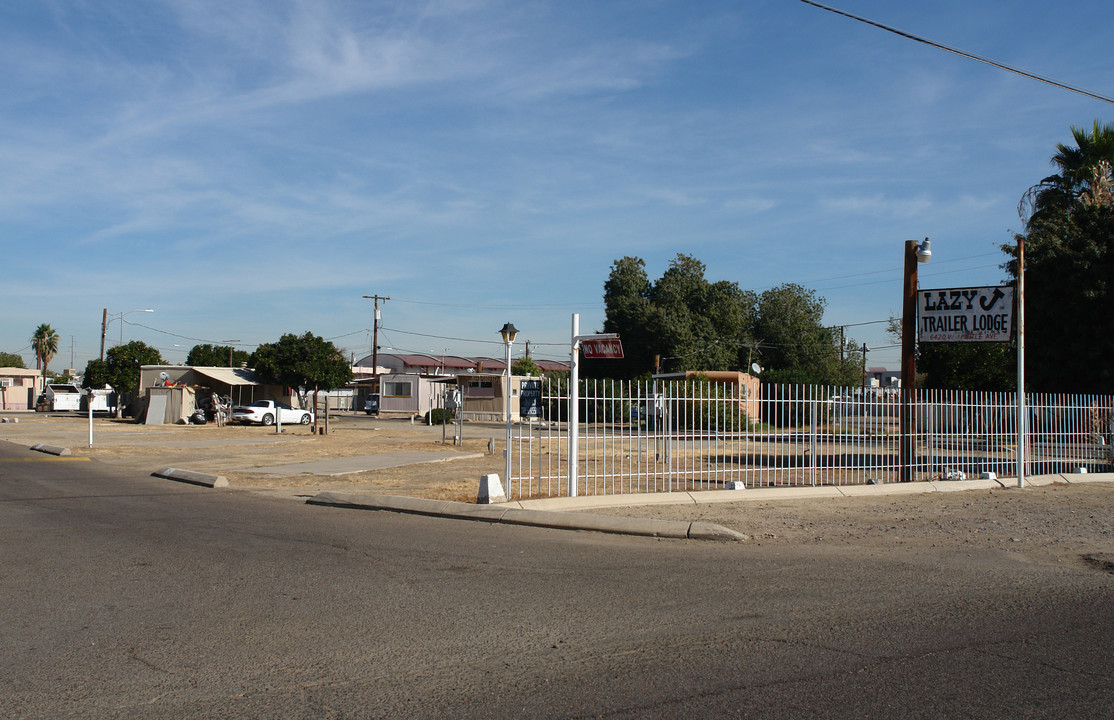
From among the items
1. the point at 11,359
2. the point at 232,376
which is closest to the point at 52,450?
the point at 232,376

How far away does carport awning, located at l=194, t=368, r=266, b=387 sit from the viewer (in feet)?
153

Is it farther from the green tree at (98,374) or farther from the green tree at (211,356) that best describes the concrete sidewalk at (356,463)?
the green tree at (211,356)

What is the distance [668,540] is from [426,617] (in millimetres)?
4253

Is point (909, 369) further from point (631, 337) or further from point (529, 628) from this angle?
point (631, 337)

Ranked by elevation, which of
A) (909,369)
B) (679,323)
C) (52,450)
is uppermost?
(679,323)

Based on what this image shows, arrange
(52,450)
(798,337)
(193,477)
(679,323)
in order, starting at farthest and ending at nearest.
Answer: (798,337) → (679,323) → (52,450) → (193,477)

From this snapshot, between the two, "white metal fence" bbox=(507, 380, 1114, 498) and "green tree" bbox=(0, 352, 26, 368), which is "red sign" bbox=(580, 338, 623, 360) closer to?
"white metal fence" bbox=(507, 380, 1114, 498)

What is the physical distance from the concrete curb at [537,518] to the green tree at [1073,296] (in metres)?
13.2

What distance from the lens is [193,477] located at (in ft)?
51.1

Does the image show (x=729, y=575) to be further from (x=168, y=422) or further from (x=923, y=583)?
(x=168, y=422)

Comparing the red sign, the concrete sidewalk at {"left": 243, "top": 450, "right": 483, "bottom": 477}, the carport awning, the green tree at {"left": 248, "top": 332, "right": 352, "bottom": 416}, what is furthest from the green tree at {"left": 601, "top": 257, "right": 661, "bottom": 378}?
the red sign

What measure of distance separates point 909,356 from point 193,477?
13.9m

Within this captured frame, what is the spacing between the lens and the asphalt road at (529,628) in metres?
4.41

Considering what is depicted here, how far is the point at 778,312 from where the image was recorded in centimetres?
6875
